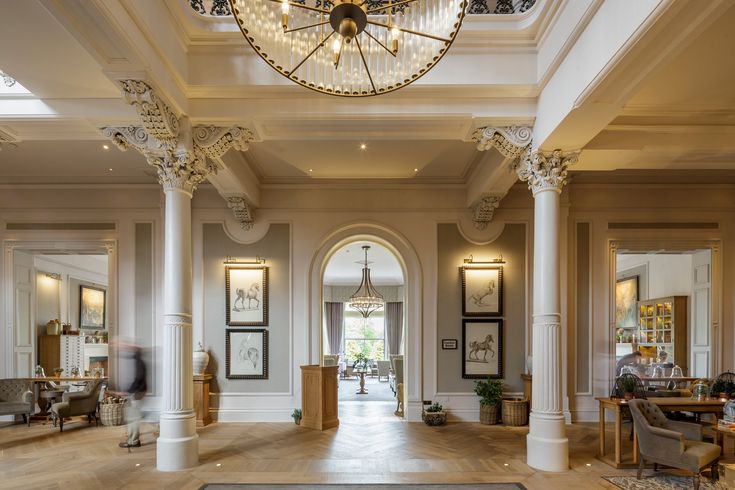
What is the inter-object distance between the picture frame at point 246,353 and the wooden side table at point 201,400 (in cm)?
55

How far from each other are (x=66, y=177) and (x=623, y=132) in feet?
28.9

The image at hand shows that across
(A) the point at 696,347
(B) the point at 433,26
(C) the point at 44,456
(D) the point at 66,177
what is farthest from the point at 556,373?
(D) the point at 66,177

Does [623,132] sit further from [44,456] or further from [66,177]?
[66,177]

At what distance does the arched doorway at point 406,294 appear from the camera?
9062mm

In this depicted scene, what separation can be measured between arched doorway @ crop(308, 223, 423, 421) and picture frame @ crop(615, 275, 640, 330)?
6.35 metres

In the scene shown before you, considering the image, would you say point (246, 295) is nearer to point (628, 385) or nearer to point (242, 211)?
point (242, 211)

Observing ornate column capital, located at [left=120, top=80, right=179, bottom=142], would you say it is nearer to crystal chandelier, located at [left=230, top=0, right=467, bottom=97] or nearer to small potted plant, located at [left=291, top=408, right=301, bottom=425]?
crystal chandelier, located at [left=230, top=0, right=467, bottom=97]

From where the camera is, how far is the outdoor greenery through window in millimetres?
20562

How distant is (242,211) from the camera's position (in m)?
9.02

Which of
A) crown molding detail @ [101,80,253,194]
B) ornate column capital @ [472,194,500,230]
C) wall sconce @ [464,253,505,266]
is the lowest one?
wall sconce @ [464,253,505,266]

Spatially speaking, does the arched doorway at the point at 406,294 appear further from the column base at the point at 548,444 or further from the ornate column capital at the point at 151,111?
the ornate column capital at the point at 151,111

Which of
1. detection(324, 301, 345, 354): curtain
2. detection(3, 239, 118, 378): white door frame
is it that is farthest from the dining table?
detection(324, 301, 345, 354): curtain

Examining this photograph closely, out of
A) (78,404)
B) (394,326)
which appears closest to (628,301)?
(394,326)

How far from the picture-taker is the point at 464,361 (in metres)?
9.08
